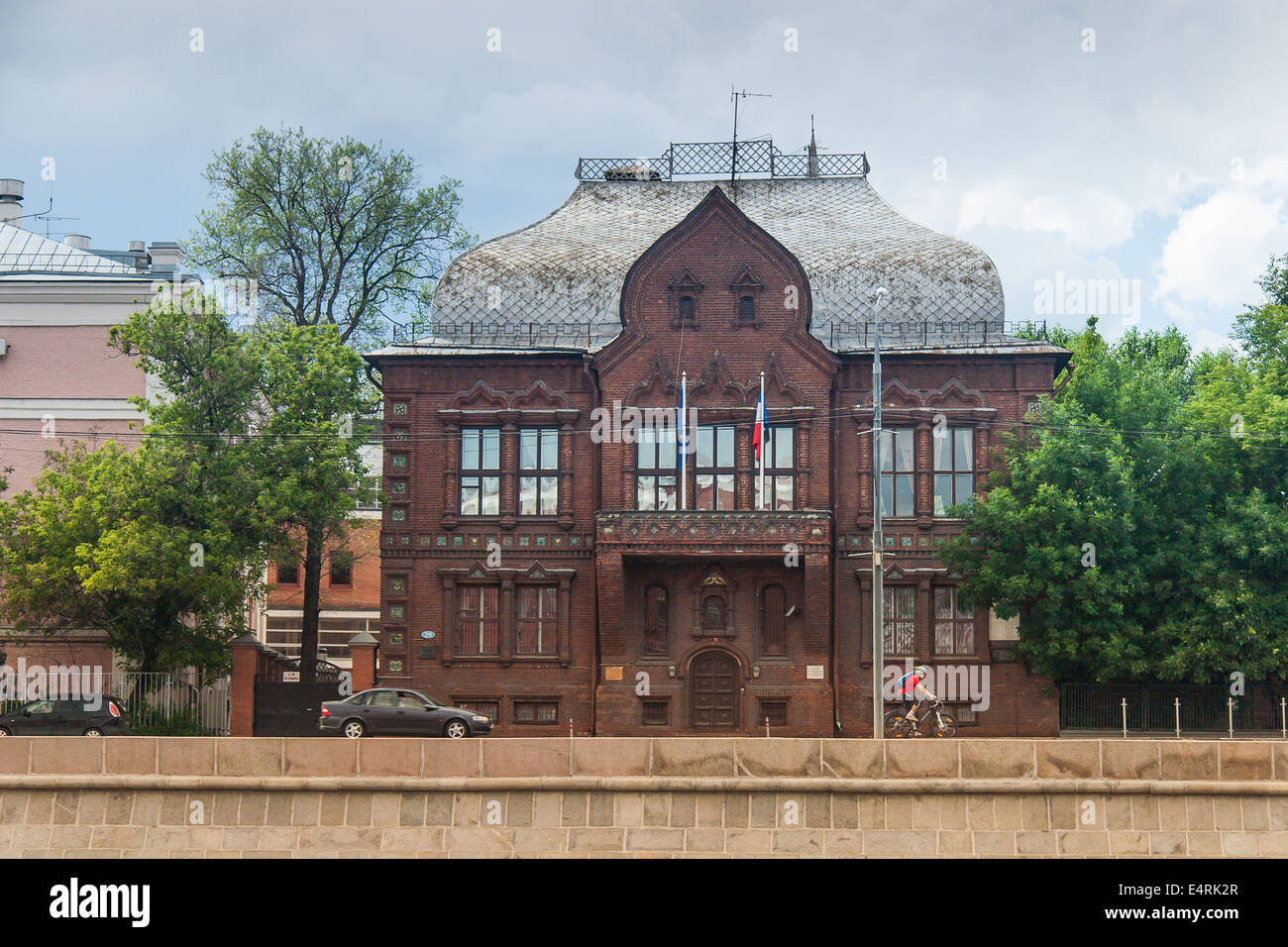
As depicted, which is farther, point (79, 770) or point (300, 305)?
point (300, 305)

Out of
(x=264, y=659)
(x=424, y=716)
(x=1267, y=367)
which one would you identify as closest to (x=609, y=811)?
(x=424, y=716)

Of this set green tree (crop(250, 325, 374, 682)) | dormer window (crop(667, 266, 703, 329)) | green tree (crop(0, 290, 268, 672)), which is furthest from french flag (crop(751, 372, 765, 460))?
green tree (crop(0, 290, 268, 672))

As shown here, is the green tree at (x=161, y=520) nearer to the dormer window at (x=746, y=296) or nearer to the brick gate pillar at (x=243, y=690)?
the brick gate pillar at (x=243, y=690)

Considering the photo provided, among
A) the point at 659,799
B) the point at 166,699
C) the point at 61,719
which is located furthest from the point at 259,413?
the point at 659,799

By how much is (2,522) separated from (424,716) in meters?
13.6

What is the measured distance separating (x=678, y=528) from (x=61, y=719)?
1612 cm

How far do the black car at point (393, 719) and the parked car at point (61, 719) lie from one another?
19.9 ft

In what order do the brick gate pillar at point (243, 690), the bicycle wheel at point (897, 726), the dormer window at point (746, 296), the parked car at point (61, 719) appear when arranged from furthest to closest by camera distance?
the dormer window at point (746, 296), the brick gate pillar at point (243, 690), the bicycle wheel at point (897, 726), the parked car at point (61, 719)

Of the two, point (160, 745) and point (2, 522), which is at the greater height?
point (2, 522)

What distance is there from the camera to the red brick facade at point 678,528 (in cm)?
4566

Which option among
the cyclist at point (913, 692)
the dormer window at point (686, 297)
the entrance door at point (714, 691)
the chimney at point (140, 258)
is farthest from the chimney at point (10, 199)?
the cyclist at point (913, 692)

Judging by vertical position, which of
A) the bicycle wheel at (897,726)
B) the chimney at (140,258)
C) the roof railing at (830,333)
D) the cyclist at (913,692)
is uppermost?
the chimney at (140,258)

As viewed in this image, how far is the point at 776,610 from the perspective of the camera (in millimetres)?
46125
